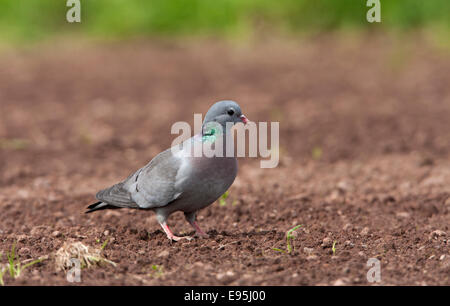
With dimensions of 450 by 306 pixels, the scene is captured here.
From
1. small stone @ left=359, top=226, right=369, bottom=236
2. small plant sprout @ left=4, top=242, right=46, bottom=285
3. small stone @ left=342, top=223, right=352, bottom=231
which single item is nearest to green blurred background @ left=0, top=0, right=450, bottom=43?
small stone @ left=342, top=223, right=352, bottom=231

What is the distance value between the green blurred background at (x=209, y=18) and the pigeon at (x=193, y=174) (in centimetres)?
746

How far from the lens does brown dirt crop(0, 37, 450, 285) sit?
379cm

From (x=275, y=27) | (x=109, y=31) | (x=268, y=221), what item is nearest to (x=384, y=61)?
(x=275, y=27)

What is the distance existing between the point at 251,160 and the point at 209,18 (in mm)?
6114

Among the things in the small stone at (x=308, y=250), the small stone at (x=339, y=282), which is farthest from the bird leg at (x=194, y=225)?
the small stone at (x=339, y=282)

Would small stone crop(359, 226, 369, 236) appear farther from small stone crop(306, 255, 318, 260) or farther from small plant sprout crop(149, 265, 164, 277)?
small plant sprout crop(149, 265, 164, 277)

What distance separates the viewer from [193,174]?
4.05m

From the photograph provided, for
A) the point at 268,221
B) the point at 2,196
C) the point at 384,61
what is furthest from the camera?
the point at 384,61

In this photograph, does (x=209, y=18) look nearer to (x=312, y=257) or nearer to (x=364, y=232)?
(x=364, y=232)

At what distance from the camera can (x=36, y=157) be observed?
23.5 feet

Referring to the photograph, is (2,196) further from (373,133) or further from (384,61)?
(384,61)

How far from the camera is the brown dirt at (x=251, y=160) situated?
3789mm
